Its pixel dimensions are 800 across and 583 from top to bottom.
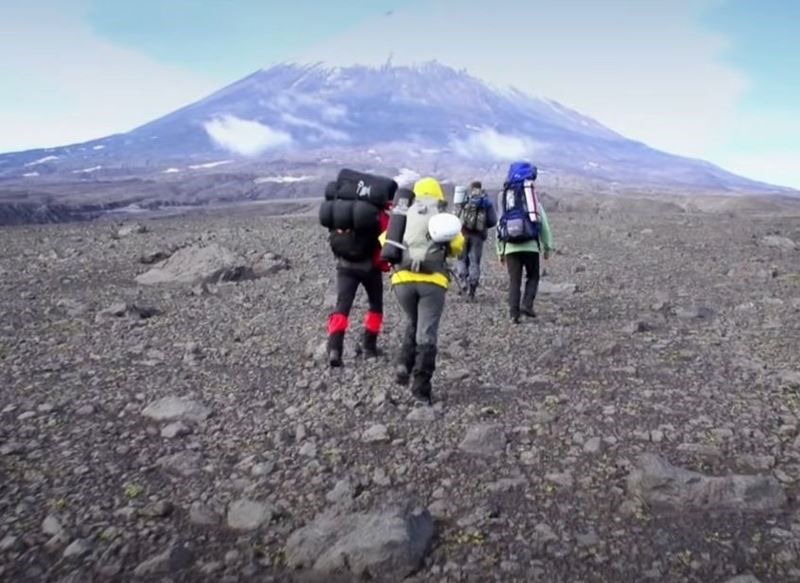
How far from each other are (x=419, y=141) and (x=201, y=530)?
7308 inches

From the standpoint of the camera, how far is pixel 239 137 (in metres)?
183

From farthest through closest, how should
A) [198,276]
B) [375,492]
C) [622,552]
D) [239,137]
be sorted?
[239,137]
[198,276]
[375,492]
[622,552]

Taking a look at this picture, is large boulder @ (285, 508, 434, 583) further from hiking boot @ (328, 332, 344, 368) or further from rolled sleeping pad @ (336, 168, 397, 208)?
rolled sleeping pad @ (336, 168, 397, 208)

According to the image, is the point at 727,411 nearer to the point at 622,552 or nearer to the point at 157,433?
the point at 622,552

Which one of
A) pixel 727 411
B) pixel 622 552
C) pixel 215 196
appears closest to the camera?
pixel 622 552

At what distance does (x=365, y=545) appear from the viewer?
326 cm

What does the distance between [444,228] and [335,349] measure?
6.00 feet

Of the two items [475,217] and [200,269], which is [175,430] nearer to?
[475,217]

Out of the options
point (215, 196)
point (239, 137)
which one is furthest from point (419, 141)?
point (215, 196)

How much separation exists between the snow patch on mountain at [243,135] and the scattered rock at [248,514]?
175075mm

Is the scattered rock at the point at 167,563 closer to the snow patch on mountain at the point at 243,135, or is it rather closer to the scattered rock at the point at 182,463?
the scattered rock at the point at 182,463

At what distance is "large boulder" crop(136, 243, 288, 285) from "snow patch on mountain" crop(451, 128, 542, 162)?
6502 inches

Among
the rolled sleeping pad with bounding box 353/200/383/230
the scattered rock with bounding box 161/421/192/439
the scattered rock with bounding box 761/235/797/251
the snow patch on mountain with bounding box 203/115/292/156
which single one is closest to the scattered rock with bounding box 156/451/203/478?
the scattered rock with bounding box 161/421/192/439

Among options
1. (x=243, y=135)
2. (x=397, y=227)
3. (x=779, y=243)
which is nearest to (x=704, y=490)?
(x=397, y=227)
